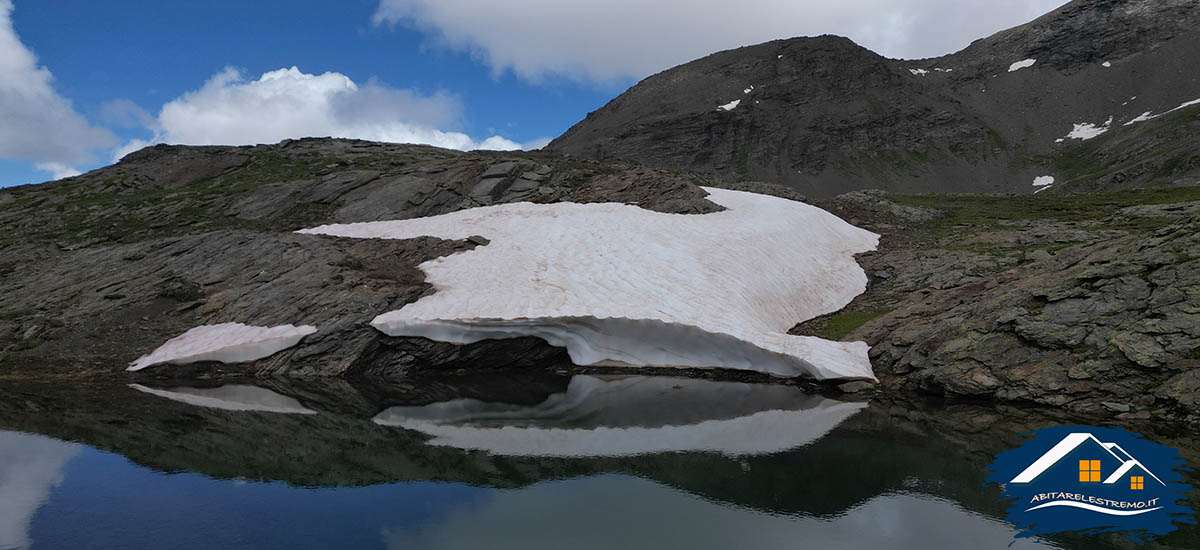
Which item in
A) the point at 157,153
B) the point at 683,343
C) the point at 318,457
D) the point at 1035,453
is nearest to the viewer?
the point at 1035,453

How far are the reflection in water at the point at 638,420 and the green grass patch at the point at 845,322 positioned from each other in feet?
18.9

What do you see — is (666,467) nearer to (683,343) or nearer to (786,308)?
(683,343)

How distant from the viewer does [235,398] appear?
875 inches

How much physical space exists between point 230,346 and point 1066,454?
29342mm

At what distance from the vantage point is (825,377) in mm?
22641

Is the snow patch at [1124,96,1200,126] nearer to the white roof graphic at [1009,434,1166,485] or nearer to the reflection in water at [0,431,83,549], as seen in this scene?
the white roof graphic at [1009,434,1166,485]

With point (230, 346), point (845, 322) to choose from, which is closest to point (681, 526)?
point (845, 322)

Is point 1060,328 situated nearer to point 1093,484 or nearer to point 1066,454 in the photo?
point 1066,454

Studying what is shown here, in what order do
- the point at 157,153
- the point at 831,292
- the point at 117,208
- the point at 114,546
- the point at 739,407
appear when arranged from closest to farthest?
the point at 114,546 → the point at 739,407 → the point at 831,292 → the point at 117,208 → the point at 157,153

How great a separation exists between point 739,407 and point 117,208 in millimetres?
55500

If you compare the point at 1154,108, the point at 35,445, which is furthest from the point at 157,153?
the point at 1154,108

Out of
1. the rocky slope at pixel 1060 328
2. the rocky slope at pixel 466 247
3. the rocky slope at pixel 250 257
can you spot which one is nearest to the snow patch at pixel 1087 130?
the rocky slope at pixel 466 247

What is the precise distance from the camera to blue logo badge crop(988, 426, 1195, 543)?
1103 centimetres

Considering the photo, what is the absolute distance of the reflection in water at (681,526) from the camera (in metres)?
10.9
